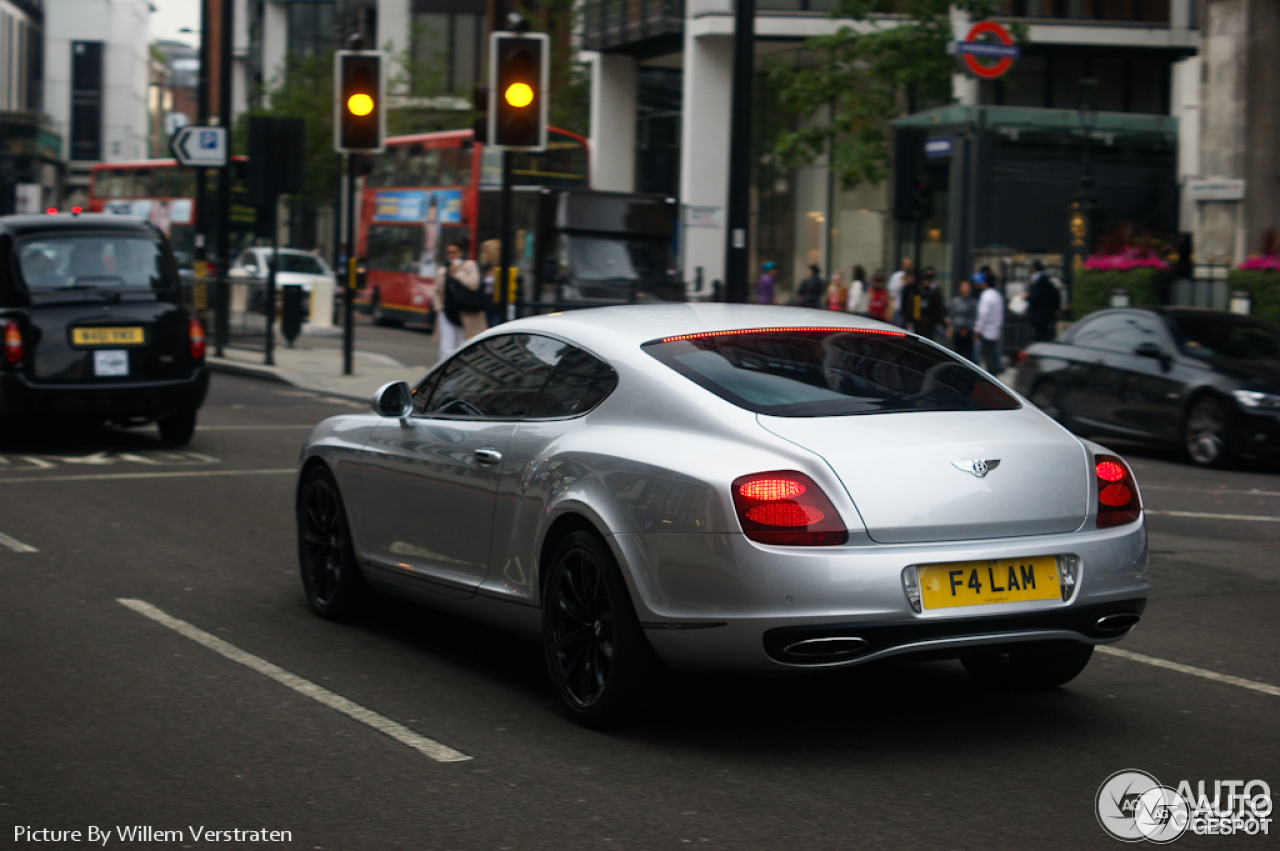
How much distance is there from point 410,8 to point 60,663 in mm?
72209

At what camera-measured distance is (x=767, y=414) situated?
5391mm

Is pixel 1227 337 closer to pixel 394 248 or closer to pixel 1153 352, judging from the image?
pixel 1153 352

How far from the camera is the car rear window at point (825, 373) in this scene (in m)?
5.53

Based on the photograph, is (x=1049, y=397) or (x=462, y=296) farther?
(x=462, y=296)

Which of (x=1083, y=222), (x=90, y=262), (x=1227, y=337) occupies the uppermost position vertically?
(x=1083, y=222)

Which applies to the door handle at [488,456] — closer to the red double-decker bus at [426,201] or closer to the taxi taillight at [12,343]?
the taxi taillight at [12,343]

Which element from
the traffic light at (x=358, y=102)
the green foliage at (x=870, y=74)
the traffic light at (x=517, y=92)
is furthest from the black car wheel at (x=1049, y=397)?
the green foliage at (x=870, y=74)

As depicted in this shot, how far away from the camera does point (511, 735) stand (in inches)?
219

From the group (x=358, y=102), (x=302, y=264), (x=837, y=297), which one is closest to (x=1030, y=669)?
(x=358, y=102)

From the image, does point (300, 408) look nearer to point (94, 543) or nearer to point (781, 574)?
point (94, 543)

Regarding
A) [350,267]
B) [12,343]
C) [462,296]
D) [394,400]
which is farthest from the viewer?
[350,267]

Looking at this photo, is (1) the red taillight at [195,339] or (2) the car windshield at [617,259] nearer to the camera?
(1) the red taillight at [195,339]

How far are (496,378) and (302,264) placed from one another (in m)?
37.5

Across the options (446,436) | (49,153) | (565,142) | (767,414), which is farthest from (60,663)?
(49,153)
